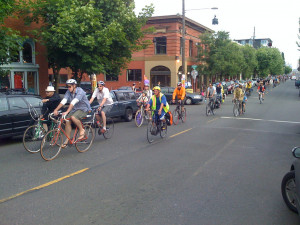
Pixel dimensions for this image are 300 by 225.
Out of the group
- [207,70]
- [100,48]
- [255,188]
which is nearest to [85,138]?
[255,188]

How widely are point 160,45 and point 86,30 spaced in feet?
75.2

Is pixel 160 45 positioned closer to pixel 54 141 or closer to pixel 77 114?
pixel 77 114

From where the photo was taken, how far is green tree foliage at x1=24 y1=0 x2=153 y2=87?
14.0m

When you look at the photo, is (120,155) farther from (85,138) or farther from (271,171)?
(271,171)

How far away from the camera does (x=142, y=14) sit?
721 inches

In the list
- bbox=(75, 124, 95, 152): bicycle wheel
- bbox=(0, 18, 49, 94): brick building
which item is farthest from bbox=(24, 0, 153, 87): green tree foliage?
bbox=(75, 124, 95, 152): bicycle wheel

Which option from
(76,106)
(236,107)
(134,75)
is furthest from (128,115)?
(134,75)

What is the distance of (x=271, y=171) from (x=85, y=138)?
15.1ft

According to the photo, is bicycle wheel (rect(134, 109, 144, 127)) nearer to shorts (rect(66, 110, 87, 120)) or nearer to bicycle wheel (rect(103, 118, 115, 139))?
bicycle wheel (rect(103, 118, 115, 139))

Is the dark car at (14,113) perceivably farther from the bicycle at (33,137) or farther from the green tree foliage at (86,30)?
the green tree foliage at (86,30)

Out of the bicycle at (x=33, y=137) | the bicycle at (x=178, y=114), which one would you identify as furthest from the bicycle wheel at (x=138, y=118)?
the bicycle at (x=33, y=137)

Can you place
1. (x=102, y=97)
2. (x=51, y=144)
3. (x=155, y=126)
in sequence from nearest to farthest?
(x=51, y=144)
(x=155, y=126)
(x=102, y=97)

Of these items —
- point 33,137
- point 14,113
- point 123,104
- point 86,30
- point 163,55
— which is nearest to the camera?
point 33,137

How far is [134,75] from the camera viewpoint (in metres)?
38.7
